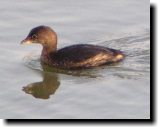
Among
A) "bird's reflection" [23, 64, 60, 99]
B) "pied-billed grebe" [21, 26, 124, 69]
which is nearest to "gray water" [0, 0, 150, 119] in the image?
"bird's reflection" [23, 64, 60, 99]

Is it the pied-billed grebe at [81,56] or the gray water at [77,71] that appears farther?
the pied-billed grebe at [81,56]

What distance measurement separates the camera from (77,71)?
1398 cm

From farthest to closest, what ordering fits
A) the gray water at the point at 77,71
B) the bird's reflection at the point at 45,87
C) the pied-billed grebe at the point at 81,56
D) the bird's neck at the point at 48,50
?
the bird's neck at the point at 48,50 < the pied-billed grebe at the point at 81,56 < the bird's reflection at the point at 45,87 < the gray water at the point at 77,71

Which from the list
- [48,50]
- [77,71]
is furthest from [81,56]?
[48,50]

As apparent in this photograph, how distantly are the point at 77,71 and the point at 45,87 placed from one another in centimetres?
86

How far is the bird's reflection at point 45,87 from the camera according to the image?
510 inches

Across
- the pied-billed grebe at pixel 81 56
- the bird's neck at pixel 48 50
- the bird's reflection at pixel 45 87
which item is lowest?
the bird's reflection at pixel 45 87

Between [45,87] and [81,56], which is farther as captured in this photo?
[81,56]

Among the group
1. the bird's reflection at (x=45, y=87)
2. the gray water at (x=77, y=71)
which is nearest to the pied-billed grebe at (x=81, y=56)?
the gray water at (x=77, y=71)

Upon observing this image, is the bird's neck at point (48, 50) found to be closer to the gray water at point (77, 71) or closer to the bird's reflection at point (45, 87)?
A: the gray water at point (77, 71)

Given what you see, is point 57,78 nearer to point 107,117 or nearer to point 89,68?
point 89,68

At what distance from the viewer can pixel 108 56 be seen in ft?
46.2

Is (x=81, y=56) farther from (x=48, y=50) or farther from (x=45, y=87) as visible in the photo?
(x=45, y=87)

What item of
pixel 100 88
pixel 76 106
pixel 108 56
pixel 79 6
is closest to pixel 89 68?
pixel 108 56
